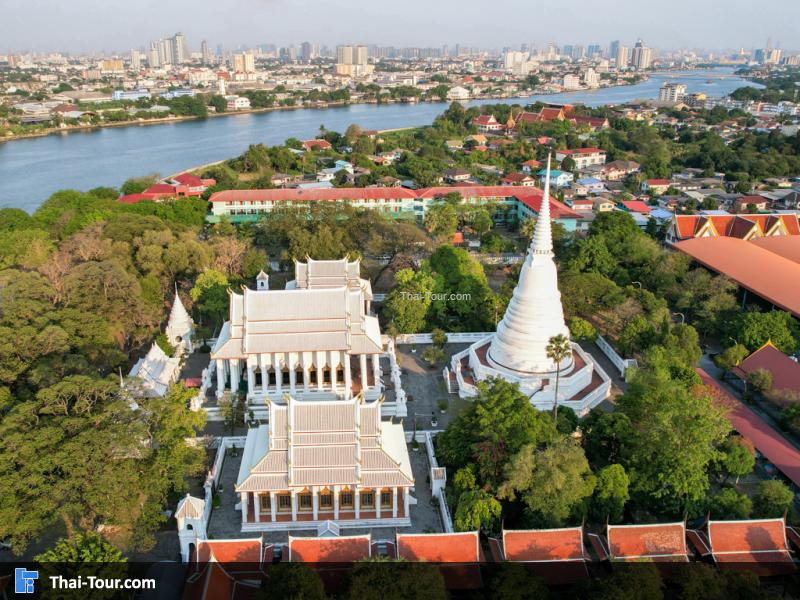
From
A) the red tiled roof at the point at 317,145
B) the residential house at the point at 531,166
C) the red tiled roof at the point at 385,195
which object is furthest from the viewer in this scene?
the red tiled roof at the point at 317,145

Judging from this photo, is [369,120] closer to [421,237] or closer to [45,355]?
[421,237]

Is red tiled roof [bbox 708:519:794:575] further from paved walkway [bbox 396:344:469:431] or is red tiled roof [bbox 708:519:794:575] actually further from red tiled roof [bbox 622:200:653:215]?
red tiled roof [bbox 622:200:653:215]

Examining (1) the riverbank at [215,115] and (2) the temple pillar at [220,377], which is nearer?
(2) the temple pillar at [220,377]

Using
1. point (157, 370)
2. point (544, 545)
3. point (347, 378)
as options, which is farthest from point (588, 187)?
point (544, 545)

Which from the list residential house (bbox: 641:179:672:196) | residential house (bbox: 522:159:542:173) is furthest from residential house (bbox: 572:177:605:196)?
residential house (bbox: 522:159:542:173)

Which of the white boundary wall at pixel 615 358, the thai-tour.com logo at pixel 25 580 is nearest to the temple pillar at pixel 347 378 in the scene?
the white boundary wall at pixel 615 358

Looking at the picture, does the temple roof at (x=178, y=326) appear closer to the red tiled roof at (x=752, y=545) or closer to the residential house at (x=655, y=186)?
the red tiled roof at (x=752, y=545)
